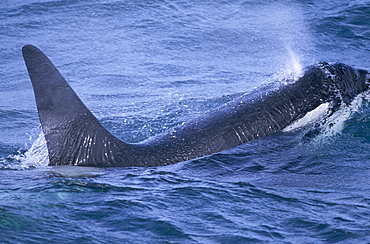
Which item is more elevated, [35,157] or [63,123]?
[63,123]

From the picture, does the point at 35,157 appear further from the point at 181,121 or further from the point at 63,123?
the point at 181,121

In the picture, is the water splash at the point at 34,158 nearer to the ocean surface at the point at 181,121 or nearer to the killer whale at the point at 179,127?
the ocean surface at the point at 181,121

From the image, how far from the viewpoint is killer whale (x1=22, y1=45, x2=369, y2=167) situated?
276 inches

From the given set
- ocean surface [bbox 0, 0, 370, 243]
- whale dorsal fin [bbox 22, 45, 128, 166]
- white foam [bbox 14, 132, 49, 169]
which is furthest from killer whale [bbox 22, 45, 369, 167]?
white foam [bbox 14, 132, 49, 169]

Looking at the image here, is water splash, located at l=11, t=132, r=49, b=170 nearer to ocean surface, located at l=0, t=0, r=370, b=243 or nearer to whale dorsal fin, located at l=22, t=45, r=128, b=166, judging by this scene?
ocean surface, located at l=0, t=0, r=370, b=243

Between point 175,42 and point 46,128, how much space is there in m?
9.97

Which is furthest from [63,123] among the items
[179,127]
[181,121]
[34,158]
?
[181,121]

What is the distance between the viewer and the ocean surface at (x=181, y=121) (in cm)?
542

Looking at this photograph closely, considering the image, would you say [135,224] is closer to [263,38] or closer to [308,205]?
[308,205]

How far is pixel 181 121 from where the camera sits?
400 inches

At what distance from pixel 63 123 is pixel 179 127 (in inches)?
72.0

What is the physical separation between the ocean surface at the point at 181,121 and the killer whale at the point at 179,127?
200 millimetres

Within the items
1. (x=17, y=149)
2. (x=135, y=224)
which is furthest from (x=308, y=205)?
(x=17, y=149)

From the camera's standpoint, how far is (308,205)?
5906 mm
